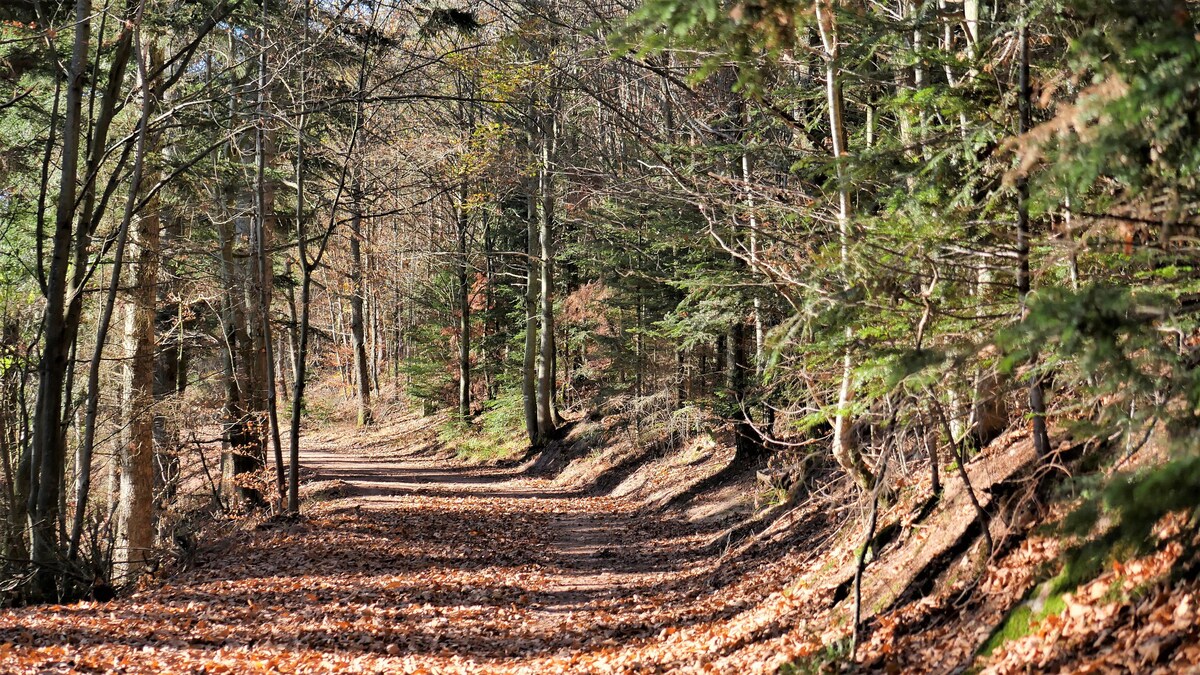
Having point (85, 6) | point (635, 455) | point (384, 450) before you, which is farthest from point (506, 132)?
point (384, 450)

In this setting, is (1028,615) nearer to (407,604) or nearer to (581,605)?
(581,605)

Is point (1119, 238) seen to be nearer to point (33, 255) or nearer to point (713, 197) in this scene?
point (713, 197)

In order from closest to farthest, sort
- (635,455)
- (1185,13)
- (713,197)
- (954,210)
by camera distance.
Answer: (1185,13), (954,210), (713,197), (635,455)

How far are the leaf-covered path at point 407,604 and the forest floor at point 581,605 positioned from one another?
4 centimetres

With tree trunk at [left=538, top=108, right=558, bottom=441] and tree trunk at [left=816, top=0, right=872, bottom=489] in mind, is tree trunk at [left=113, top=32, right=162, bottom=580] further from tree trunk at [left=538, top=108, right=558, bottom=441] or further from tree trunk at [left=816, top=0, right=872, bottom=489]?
tree trunk at [left=538, top=108, right=558, bottom=441]

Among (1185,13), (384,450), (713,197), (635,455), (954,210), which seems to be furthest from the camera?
(384,450)

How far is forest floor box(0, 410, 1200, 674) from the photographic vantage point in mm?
5289

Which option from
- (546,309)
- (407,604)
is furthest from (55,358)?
(546,309)

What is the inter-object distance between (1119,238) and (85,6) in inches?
372

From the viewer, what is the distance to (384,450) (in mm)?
31141

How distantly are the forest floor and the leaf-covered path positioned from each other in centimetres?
4

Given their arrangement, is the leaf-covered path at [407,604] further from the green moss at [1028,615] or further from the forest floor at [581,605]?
the green moss at [1028,615]

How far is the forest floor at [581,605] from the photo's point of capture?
17.4 ft

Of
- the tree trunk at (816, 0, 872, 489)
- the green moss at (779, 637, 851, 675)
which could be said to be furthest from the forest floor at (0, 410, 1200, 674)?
the tree trunk at (816, 0, 872, 489)
